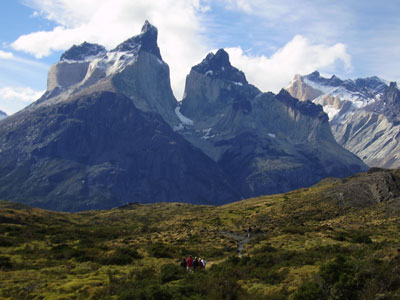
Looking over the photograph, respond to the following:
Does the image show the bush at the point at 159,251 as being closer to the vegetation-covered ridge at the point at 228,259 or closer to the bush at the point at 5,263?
the vegetation-covered ridge at the point at 228,259

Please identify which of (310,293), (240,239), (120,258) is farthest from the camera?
(240,239)

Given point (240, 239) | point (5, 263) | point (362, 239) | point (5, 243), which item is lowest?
point (5, 263)

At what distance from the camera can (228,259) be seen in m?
46.6

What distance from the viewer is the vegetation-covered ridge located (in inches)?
1188

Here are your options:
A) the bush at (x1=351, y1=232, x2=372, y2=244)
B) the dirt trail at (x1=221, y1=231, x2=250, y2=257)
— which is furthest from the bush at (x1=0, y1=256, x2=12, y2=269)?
the bush at (x1=351, y1=232, x2=372, y2=244)

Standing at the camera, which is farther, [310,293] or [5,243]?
[5,243]

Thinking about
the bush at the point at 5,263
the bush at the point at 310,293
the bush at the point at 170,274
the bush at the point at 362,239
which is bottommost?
the bush at the point at 5,263

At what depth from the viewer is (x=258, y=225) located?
263 ft

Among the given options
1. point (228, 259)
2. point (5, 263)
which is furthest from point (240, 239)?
point (5, 263)

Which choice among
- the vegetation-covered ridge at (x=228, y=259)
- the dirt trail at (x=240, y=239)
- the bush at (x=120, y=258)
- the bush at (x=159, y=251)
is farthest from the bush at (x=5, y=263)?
the dirt trail at (x=240, y=239)

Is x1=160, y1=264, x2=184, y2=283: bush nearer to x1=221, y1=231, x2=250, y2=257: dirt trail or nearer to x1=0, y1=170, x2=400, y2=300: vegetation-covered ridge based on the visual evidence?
x1=0, y1=170, x2=400, y2=300: vegetation-covered ridge

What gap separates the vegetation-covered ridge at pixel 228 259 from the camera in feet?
99.0

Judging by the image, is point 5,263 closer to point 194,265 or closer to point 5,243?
point 5,243

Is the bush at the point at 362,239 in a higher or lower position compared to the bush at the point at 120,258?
higher
